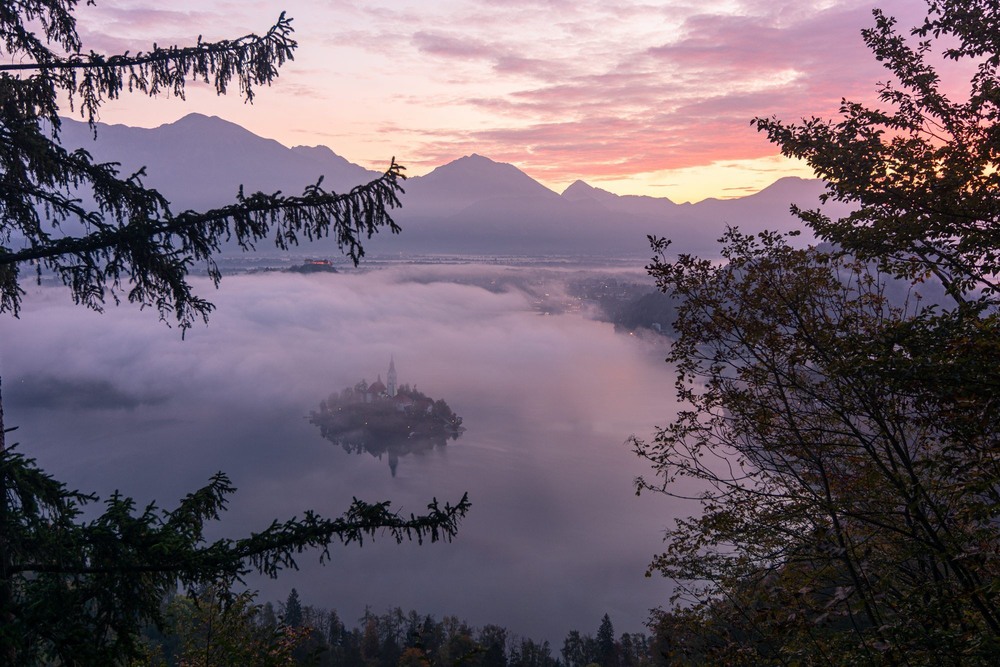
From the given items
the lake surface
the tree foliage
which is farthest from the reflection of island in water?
the tree foliage

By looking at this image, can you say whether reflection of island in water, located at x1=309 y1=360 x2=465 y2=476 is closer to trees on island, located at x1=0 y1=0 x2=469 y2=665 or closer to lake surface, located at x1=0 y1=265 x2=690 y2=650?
lake surface, located at x1=0 y1=265 x2=690 y2=650

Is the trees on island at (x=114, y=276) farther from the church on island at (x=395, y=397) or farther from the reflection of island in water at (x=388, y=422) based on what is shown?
the church on island at (x=395, y=397)

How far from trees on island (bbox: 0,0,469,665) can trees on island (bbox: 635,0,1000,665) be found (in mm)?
3421

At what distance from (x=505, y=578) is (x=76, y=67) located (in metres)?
71.5

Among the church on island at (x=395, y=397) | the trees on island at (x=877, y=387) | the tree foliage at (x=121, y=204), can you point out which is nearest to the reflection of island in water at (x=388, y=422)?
the church on island at (x=395, y=397)

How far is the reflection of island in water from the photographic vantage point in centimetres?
12625

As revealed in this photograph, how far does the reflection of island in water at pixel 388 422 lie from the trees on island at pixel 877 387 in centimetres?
10676

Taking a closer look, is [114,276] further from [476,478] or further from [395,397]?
[395,397]

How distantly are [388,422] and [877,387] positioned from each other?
136694mm

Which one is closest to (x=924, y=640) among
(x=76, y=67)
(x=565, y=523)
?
(x=76, y=67)

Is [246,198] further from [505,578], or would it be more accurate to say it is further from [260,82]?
[505,578]

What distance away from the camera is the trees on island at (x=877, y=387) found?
4.32 metres

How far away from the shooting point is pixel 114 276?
178 inches

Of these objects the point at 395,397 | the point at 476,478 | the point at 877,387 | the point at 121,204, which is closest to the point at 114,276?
the point at 121,204
